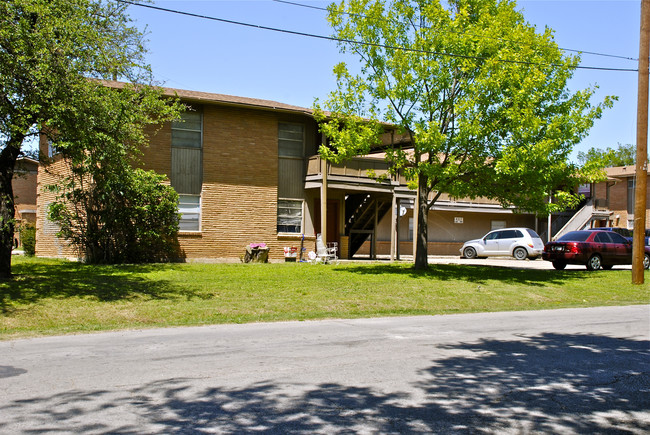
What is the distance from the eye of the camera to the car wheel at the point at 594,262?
23891 mm

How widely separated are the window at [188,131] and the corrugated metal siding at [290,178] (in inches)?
Answer: 134

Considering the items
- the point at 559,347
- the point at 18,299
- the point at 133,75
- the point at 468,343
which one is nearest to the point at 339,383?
the point at 468,343

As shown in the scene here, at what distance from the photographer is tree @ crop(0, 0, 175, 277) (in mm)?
11953

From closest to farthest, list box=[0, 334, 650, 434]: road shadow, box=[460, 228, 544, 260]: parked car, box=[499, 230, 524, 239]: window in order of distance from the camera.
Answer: box=[0, 334, 650, 434]: road shadow < box=[460, 228, 544, 260]: parked car < box=[499, 230, 524, 239]: window

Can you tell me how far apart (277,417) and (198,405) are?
0.77m

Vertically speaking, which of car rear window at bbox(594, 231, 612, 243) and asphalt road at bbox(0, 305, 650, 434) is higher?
car rear window at bbox(594, 231, 612, 243)

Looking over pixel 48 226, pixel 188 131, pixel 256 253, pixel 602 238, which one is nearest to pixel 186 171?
pixel 188 131

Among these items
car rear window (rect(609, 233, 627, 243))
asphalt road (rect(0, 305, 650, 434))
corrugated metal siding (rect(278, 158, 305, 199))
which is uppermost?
corrugated metal siding (rect(278, 158, 305, 199))

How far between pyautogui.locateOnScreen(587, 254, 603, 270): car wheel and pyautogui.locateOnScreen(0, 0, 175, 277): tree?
738 inches

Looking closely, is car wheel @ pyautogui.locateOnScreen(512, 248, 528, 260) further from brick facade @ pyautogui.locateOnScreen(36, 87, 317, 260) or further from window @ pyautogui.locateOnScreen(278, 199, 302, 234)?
brick facade @ pyautogui.locateOnScreen(36, 87, 317, 260)

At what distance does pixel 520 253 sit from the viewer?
31.9 m

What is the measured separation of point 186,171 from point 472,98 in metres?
10.8

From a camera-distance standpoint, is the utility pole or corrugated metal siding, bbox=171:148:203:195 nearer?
the utility pole

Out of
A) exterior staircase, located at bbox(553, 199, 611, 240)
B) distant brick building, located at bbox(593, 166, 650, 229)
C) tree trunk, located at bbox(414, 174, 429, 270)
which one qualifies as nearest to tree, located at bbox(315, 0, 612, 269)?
tree trunk, located at bbox(414, 174, 429, 270)
